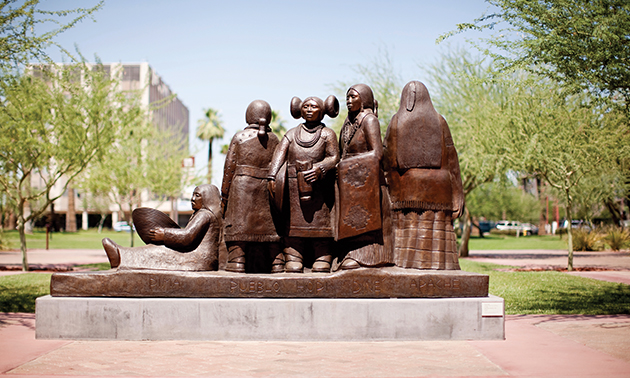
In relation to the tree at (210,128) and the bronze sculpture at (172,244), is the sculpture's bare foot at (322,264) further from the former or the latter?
the tree at (210,128)

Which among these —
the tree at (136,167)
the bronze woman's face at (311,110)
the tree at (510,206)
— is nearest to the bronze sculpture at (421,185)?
the bronze woman's face at (311,110)

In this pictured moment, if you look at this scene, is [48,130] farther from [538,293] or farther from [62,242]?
[62,242]

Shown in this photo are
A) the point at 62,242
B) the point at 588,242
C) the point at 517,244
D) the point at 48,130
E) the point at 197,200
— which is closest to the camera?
the point at 197,200

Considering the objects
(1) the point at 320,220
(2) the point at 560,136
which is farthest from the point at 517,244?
(1) the point at 320,220

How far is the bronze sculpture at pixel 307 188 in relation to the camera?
669 cm

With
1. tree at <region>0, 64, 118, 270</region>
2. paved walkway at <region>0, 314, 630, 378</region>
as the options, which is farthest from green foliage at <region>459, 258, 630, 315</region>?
tree at <region>0, 64, 118, 270</region>

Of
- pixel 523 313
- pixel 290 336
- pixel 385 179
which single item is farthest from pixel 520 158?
pixel 290 336

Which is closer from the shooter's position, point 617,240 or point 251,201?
point 251,201

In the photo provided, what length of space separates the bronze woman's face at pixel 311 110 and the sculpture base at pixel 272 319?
86.3 inches

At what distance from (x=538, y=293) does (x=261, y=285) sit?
6.93 m

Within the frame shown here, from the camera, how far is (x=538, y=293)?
11.2 metres

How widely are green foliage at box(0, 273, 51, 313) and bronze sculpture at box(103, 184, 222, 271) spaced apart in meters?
3.17

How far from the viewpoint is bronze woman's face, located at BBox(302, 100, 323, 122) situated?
695cm

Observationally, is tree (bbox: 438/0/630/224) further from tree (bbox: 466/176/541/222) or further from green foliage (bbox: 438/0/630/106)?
tree (bbox: 466/176/541/222)
